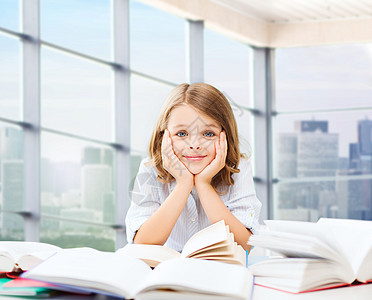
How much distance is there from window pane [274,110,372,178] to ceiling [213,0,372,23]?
1277 millimetres

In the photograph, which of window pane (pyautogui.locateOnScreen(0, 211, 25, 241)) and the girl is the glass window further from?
the girl

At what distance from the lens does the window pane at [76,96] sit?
4.55 metres

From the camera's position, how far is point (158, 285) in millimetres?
846

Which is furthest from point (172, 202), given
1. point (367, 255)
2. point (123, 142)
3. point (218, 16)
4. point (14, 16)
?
point (218, 16)

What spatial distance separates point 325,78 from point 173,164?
5.48m

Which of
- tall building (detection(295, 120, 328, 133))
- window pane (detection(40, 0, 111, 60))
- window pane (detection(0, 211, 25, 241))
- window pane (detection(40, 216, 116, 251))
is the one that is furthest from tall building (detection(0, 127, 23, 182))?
tall building (detection(295, 120, 328, 133))

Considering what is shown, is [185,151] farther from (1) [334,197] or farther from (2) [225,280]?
(1) [334,197]

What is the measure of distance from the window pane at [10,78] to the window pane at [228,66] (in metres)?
2.50

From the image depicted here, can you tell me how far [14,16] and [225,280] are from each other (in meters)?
3.86

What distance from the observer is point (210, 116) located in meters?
1.69

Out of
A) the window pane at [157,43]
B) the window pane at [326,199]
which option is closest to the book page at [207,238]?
the window pane at [157,43]

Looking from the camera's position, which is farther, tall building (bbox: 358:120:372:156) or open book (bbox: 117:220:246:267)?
tall building (bbox: 358:120:372:156)

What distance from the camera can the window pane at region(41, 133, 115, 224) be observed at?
460 cm

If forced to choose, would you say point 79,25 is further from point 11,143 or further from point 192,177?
point 192,177
